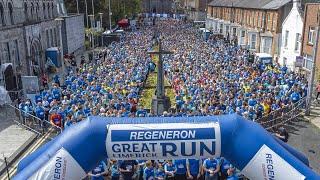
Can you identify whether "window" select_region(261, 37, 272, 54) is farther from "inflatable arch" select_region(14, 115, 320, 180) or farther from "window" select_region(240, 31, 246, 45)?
"inflatable arch" select_region(14, 115, 320, 180)

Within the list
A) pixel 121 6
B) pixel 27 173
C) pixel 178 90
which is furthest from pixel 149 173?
pixel 121 6

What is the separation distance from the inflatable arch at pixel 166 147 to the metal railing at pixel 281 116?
8645 millimetres

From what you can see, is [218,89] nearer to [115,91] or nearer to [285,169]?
[115,91]

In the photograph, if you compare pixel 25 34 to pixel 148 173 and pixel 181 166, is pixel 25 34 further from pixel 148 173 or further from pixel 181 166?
pixel 181 166

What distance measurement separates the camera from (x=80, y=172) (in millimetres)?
8797

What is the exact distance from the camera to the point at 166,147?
8805mm

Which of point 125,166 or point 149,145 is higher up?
point 149,145

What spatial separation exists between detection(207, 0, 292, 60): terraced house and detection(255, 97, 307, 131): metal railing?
54.9ft

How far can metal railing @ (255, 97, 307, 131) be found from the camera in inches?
694

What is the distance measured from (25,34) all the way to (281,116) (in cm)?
2113

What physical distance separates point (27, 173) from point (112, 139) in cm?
208

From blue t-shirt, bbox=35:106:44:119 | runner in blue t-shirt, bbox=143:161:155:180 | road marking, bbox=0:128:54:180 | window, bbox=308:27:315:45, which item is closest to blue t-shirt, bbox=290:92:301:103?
window, bbox=308:27:315:45

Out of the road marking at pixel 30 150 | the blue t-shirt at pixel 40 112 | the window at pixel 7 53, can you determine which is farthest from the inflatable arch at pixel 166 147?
the window at pixel 7 53

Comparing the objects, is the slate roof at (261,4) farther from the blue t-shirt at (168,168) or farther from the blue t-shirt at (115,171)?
the blue t-shirt at (115,171)
